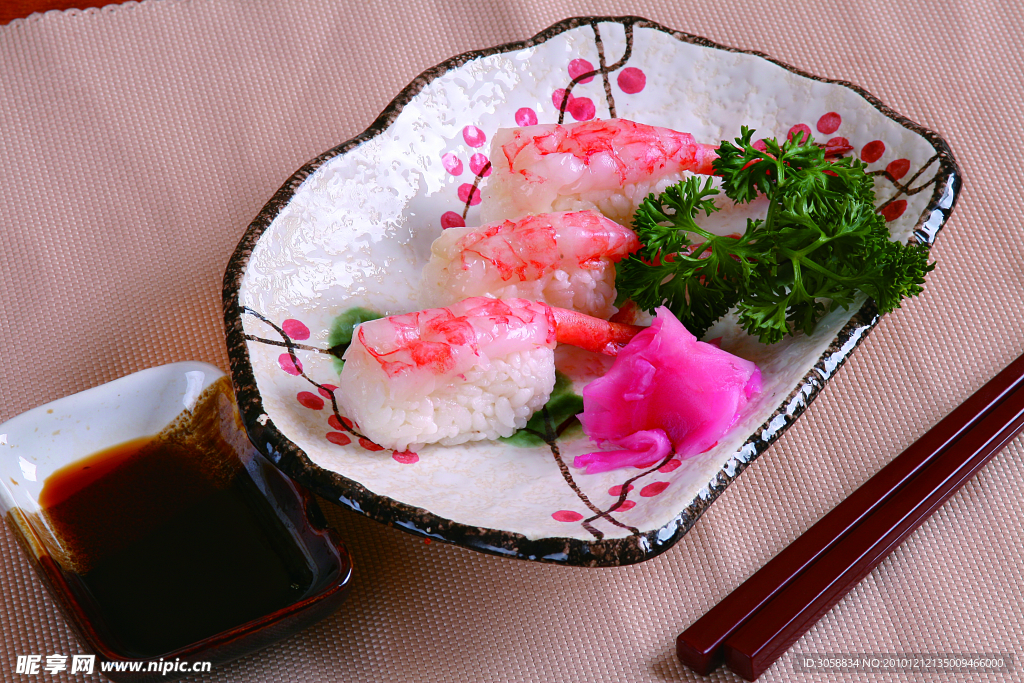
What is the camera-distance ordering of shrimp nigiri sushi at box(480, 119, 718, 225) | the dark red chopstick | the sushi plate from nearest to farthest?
the sushi plate
the dark red chopstick
shrimp nigiri sushi at box(480, 119, 718, 225)

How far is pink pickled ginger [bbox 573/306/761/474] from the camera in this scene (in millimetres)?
1509

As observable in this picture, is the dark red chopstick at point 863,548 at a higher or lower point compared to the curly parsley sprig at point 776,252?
lower

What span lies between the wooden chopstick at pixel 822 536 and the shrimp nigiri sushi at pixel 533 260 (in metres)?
0.65

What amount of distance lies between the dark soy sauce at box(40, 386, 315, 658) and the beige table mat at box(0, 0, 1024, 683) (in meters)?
0.18

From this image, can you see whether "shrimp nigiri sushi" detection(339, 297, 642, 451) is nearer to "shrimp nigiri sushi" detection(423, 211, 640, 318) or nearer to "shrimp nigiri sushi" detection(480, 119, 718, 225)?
"shrimp nigiri sushi" detection(423, 211, 640, 318)

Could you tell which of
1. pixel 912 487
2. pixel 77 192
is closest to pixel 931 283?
pixel 912 487

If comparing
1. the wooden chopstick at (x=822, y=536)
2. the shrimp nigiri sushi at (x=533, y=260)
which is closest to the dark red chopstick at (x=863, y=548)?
the wooden chopstick at (x=822, y=536)

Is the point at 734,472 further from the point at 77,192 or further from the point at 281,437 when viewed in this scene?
the point at 77,192

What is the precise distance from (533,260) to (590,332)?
192 millimetres

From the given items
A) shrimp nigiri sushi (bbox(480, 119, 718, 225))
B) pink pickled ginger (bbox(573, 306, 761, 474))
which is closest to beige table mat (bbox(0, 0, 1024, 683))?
pink pickled ginger (bbox(573, 306, 761, 474))

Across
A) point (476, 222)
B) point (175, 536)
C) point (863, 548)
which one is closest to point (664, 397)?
point (863, 548)

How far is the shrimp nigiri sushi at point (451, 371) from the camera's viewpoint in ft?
4.78

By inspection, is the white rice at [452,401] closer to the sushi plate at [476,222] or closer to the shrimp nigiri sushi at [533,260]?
the sushi plate at [476,222]

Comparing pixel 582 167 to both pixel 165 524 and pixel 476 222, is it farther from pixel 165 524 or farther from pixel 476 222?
pixel 165 524
